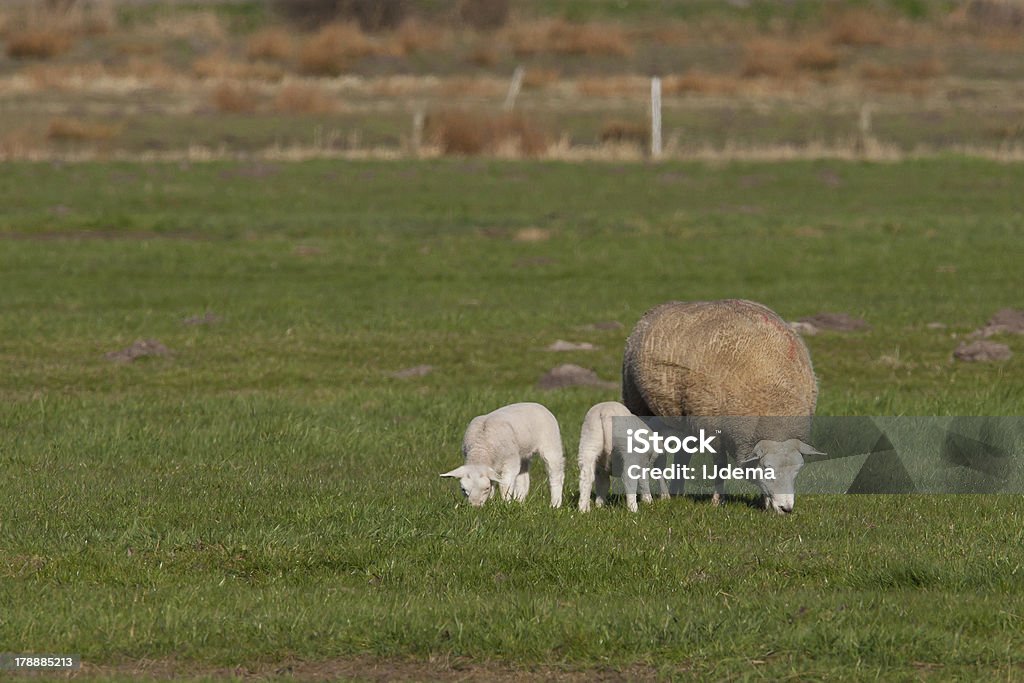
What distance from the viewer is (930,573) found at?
397 inches

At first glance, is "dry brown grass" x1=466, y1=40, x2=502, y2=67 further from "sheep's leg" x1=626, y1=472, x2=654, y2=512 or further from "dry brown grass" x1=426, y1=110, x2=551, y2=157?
"sheep's leg" x1=626, y1=472, x2=654, y2=512

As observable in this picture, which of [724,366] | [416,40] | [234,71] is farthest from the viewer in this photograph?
[416,40]

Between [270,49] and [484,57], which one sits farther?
[270,49]

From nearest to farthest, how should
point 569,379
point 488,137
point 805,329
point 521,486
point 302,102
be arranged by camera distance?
point 521,486 → point 569,379 → point 805,329 → point 488,137 → point 302,102

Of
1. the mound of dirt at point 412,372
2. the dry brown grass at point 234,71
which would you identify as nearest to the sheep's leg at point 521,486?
the mound of dirt at point 412,372

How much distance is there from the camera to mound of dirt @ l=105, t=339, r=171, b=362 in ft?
69.8

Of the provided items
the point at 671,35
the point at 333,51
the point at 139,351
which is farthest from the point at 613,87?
the point at 139,351

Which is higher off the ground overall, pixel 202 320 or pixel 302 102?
pixel 202 320

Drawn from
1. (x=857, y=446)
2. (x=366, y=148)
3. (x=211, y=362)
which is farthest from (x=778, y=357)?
(x=366, y=148)

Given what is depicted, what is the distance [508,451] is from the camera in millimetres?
11711

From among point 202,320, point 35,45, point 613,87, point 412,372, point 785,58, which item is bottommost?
point 613,87

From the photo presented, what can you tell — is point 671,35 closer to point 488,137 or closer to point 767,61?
point 767,61

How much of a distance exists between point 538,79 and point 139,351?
135 ft

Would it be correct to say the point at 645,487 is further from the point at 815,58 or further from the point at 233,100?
the point at 815,58
